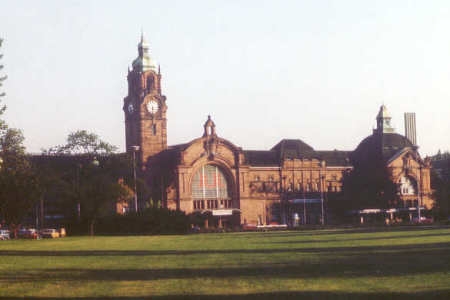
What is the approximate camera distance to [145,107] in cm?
12925

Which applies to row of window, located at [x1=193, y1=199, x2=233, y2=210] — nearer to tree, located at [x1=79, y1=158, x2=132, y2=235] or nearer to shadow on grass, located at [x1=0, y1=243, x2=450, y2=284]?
tree, located at [x1=79, y1=158, x2=132, y2=235]

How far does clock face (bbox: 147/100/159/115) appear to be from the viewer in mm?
129625

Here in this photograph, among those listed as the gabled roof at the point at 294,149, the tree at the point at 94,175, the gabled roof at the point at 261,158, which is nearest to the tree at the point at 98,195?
the tree at the point at 94,175

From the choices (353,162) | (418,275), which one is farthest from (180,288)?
(353,162)

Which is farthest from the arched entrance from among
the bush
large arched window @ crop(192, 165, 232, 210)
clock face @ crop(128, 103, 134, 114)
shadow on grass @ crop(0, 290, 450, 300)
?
shadow on grass @ crop(0, 290, 450, 300)

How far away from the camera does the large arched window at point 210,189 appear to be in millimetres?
125312

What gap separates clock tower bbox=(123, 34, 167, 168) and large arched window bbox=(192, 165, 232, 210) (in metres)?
8.48

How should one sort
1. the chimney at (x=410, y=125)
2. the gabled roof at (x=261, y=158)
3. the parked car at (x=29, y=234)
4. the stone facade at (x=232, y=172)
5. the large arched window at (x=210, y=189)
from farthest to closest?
the chimney at (x=410, y=125) → the gabled roof at (x=261, y=158) → the large arched window at (x=210, y=189) → the stone facade at (x=232, y=172) → the parked car at (x=29, y=234)

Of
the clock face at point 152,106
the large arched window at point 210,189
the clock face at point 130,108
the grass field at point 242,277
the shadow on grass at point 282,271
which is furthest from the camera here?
the clock face at point 130,108

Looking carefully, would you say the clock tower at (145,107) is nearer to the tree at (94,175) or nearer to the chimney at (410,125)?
the tree at (94,175)

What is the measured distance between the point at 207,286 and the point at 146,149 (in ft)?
356

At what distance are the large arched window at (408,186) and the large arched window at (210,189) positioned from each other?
94.2 ft

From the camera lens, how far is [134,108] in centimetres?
12975

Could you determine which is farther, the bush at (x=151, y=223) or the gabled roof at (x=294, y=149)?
the gabled roof at (x=294, y=149)
